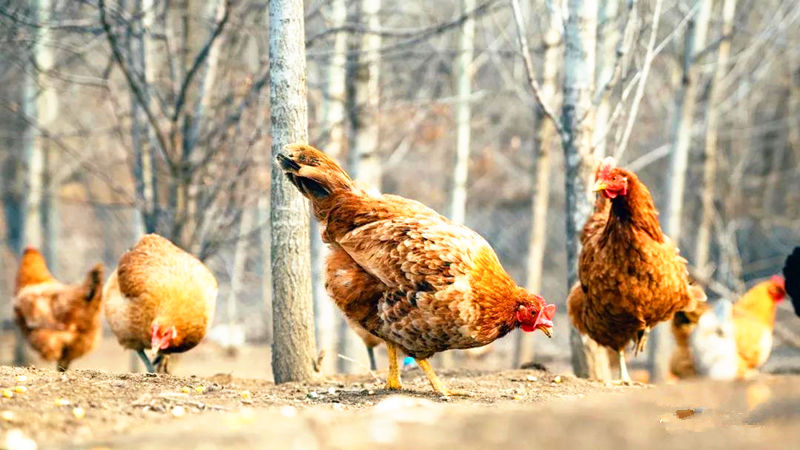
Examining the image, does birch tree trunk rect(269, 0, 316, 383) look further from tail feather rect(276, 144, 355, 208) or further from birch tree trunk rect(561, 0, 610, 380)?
birch tree trunk rect(561, 0, 610, 380)

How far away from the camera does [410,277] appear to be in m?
5.26

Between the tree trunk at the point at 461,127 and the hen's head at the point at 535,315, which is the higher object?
the tree trunk at the point at 461,127

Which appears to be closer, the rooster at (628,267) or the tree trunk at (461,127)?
the rooster at (628,267)

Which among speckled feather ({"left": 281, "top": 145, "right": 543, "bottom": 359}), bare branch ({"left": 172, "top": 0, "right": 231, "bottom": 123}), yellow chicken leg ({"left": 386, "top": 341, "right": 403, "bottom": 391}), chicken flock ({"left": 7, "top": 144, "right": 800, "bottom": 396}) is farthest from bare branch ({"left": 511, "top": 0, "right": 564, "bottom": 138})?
yellow chicken leg ({"left": 386, "top": 341, "right": 403, "bottom": 391})

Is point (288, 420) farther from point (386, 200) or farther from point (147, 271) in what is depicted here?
point (147, 271)

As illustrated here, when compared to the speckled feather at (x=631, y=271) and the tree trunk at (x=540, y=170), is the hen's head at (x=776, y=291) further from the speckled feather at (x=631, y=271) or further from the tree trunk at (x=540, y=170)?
the speckled feather at (x=631, y=271)

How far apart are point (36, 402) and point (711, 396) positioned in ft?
11.1

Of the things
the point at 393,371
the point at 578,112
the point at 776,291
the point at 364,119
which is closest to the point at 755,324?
the point at 776,291

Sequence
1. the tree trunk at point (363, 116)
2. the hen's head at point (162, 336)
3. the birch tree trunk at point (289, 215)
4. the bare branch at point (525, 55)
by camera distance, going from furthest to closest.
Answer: the tree trunk at point (363, 116) < the hen's head at point (162, 336) < the bare branch at point (525, 55) < the birch tree trunk at point (289, 215)

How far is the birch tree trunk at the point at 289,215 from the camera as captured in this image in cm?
589

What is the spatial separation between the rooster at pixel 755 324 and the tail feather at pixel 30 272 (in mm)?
8238

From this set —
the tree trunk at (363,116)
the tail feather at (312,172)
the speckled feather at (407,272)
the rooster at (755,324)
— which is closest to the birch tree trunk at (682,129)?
the rooster at (755,324)

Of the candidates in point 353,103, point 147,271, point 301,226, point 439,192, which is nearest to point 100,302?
point 147,271

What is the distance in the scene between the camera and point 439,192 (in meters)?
20.3
